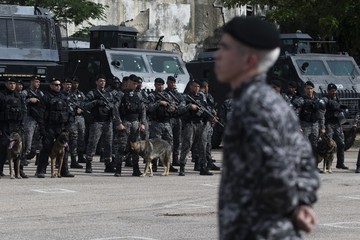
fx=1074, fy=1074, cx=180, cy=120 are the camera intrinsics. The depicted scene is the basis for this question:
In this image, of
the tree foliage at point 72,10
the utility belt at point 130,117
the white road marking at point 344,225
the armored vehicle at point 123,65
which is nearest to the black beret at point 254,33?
the white road marking at point 344,225

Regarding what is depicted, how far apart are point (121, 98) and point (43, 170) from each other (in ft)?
6.58

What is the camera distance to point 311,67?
26.2 m

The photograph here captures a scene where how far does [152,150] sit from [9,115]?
256cm

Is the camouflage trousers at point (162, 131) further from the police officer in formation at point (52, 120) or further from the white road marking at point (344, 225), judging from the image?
the white road marking at point (344, 225)

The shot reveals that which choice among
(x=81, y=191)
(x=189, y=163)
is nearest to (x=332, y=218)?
(x=81, y=191)

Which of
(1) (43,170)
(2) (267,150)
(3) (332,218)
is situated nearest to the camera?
(2) (267,150)

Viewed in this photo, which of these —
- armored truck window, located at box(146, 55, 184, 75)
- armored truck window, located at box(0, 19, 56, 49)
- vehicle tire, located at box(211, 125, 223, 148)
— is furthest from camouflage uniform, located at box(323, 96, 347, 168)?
armored truck window, located at box(0, 19, 56, 49)

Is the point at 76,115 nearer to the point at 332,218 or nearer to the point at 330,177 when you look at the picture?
the point at 330,177

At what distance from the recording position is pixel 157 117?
774 inches

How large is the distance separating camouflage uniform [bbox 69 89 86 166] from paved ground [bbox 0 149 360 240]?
156 cm

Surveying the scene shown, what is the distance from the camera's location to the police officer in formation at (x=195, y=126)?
19.2 meters

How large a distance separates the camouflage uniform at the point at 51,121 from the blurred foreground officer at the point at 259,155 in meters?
13.3

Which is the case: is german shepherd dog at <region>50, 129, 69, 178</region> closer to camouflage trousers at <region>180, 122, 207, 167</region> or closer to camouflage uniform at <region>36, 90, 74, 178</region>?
camouflage uniform at <region>36, 90, 74, 178</region>

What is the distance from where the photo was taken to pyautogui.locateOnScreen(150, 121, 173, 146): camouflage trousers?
19562mm
